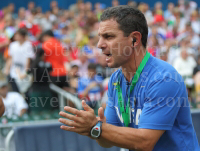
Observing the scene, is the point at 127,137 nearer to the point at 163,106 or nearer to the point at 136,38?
the point at 163,106

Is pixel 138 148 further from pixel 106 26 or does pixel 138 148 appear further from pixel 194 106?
pixel 194 106

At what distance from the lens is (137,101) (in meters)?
2.72

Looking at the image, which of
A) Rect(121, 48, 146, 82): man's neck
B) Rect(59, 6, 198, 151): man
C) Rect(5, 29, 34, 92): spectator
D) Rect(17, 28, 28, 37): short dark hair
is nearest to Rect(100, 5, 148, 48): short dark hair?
Rect(59, 6, 198, 151): man

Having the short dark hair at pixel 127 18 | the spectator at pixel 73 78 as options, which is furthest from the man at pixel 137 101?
the spectator at pixel 73 78

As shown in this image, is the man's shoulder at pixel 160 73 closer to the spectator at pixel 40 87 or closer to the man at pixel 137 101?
the man at pixel 137 101

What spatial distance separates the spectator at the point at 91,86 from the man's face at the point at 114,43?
169 inches

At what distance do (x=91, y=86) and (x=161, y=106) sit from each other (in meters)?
4.84

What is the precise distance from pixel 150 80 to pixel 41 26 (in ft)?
32.9

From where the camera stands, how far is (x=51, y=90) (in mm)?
7535

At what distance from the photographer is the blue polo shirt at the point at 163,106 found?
2.50 meters

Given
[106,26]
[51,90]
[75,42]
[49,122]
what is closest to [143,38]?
[106,26]

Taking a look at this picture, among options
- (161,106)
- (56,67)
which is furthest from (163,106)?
(56,67)

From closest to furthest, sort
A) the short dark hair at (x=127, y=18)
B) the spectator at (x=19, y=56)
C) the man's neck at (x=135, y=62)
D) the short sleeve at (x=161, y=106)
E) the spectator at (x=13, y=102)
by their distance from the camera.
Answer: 1. the short sleeve at (x=161, y=106)
2. the short dark hair at (x=127, y=18)
3. the man's neck at (x=135, y=62)
4. the spectator at (x=13, y=102)
5. the spectator at (x=19, y=56)

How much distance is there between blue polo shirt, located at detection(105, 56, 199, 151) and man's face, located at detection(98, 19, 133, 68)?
227mm
